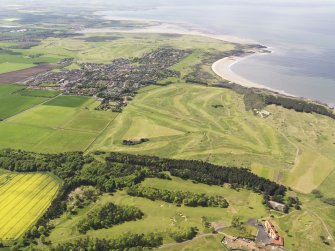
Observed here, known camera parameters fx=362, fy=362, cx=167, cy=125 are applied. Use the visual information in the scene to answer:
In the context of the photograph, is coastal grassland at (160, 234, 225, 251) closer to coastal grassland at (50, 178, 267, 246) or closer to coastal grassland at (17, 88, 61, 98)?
coastal grassland at (50, 178, 267, 246)

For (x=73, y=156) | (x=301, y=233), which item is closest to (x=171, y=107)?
(x=73, y=156)

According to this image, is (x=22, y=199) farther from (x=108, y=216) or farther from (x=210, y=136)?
(x=210, y=136)

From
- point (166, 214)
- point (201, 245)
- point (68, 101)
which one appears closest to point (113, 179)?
point (166, 214)

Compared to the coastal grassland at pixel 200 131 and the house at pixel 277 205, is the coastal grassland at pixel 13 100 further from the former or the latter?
the house at pixel 277 205

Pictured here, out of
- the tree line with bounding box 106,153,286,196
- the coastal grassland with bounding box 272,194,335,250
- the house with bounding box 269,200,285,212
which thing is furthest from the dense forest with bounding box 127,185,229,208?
the coastal grassland with bounding box 272,194,335,250

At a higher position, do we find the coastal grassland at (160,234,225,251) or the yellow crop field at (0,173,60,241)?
the coastal grassland at (160,234,225,251)

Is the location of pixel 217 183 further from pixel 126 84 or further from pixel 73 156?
pixel 126 84

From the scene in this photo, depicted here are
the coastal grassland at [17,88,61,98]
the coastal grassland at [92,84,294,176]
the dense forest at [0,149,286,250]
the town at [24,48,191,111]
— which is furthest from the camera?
the coastal grassland at [17,88,61,98]
